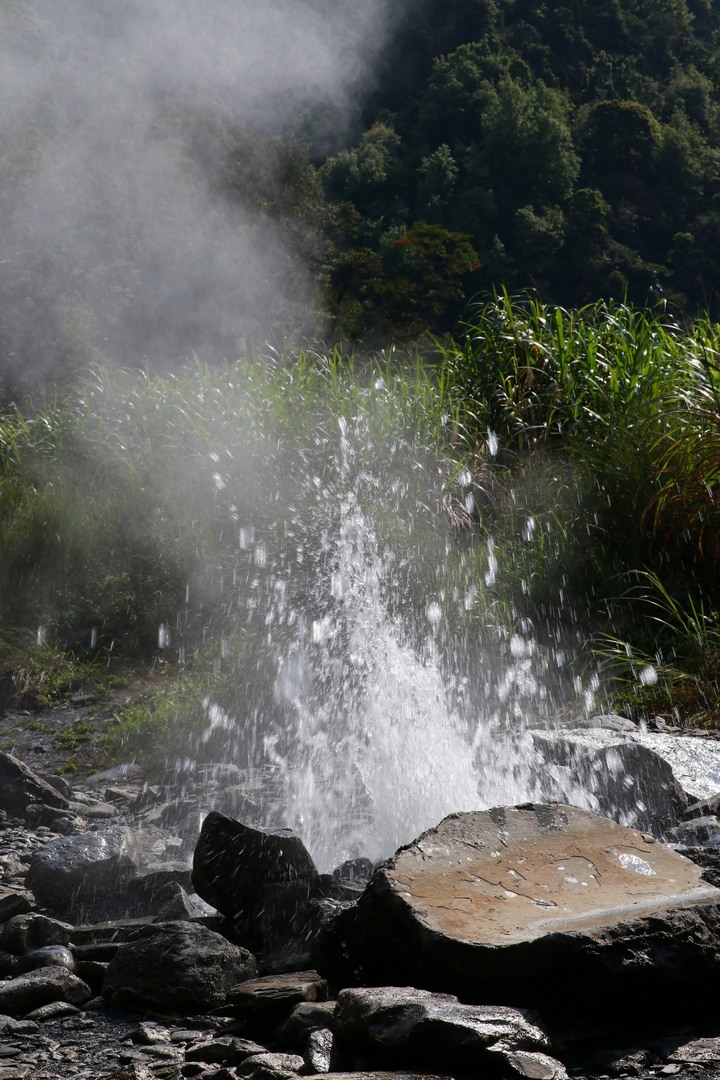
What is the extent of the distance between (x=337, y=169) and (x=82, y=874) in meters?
19.2

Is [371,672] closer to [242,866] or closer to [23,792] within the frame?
[23,792]

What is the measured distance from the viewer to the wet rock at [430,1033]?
1.76 m

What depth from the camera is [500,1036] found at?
179 centimetres

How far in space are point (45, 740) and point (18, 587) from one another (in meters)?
1.64

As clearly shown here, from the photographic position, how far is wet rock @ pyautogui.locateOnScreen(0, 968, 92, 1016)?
87.5 inches

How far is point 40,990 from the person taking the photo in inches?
89.0

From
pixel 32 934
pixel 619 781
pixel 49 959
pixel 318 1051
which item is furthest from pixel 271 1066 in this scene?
pixel 619 781

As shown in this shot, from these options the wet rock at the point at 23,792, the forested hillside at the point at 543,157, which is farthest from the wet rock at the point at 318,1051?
the forested hillside at the point at 543,157

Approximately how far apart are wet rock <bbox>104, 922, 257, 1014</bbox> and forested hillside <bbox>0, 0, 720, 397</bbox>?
374 inches

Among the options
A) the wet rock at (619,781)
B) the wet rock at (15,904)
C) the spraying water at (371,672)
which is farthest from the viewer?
the spraying water at (371,672)

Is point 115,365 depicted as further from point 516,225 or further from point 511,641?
point 516,225

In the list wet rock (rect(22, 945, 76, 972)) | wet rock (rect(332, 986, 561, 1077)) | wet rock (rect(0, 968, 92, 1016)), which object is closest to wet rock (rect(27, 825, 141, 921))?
wet rock (rect(22, 945, 76, 972))

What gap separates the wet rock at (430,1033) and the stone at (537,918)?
101 millimetres

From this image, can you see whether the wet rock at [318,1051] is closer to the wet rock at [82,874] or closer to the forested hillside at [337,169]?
the wet rock at [82,874]
